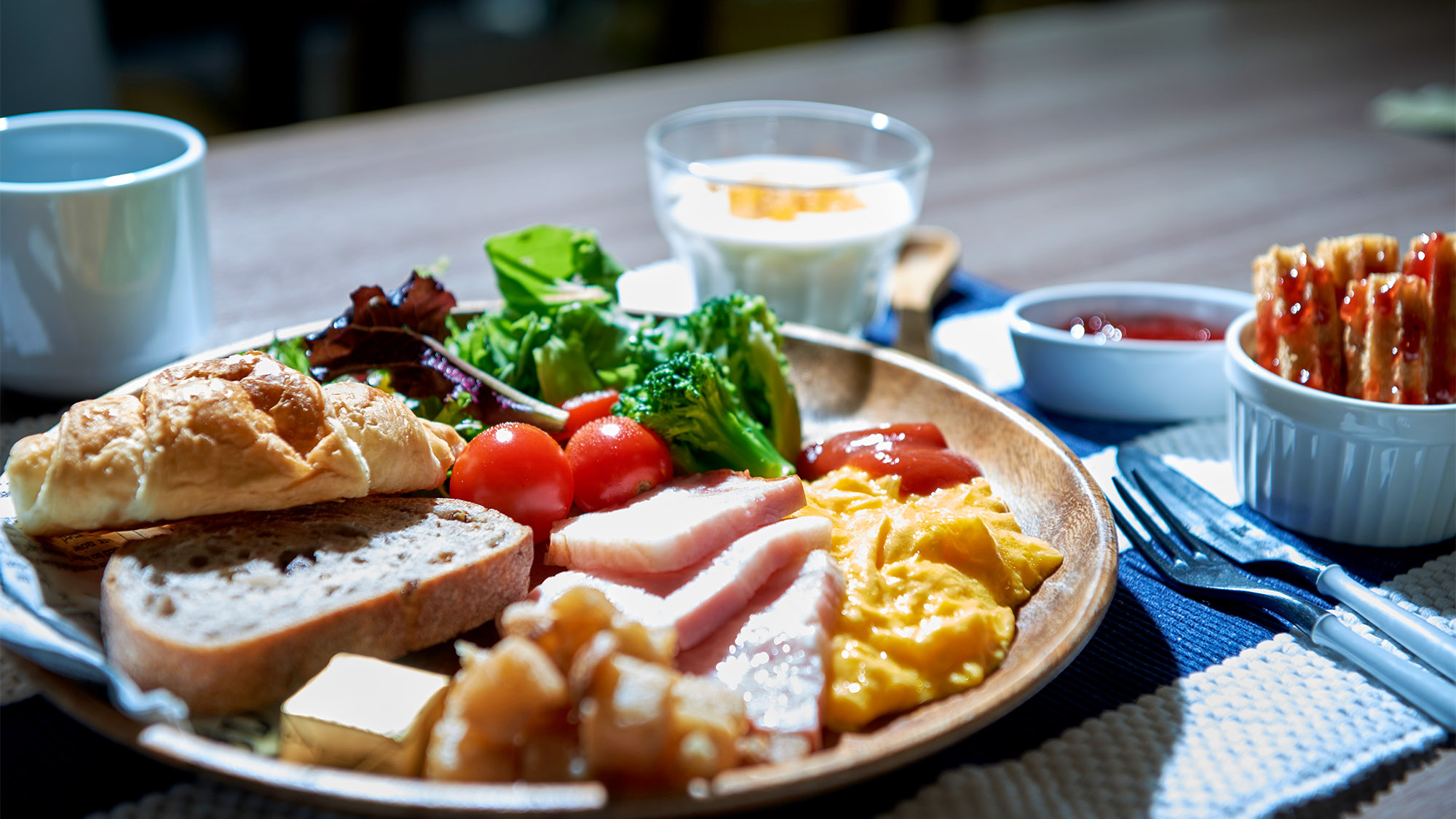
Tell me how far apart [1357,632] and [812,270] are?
→ 71.8 inches

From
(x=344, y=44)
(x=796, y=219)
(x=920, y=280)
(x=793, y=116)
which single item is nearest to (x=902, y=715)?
(x=796, y=219)

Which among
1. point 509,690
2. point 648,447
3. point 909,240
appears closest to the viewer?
point 509,690

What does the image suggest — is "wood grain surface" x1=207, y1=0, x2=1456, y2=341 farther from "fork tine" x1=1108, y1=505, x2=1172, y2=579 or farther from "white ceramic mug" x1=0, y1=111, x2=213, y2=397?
"fork tine" x1=1108, y1=505, x2=1172, y2=579

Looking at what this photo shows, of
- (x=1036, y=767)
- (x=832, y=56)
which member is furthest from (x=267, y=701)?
(x=832, y=56)

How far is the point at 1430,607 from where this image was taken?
2137 mm

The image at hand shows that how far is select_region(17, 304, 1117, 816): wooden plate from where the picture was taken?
136 cm

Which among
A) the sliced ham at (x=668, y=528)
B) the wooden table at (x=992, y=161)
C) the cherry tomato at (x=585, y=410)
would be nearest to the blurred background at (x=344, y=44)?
the wooden table at (x=992, y=161)

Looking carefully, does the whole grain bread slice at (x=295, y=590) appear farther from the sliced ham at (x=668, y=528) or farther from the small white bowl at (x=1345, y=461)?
the small white bowl at (x=1345, y=461)

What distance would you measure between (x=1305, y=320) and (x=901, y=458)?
0.89 meters

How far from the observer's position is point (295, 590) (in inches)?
71.6

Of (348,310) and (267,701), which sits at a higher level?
(348,310)

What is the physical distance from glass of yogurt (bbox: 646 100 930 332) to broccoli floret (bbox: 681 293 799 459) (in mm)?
573

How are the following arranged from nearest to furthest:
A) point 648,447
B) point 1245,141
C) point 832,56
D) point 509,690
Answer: point 509,690 < point 648,447 < point 1245,141 < point 832,56

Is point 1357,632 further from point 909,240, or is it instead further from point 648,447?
point 909,240
